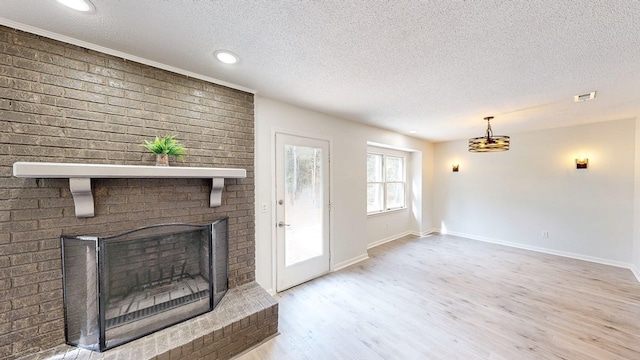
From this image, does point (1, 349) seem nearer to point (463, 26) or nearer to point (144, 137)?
point (144, 137)

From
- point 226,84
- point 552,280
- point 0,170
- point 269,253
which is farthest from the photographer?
point 552,280

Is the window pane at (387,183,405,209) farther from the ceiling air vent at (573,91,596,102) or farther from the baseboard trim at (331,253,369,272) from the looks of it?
the ceiling air vent at (573,91,596,102)

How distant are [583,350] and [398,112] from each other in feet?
10.1

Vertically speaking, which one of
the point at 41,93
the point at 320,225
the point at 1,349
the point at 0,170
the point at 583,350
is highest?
the point at 41,93

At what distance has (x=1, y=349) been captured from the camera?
144 cm

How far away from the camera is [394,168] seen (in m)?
5.69

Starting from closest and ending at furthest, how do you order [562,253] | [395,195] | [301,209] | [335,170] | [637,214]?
[301,209]
[637,214]
[335,170]
[562,253]
[395,195]

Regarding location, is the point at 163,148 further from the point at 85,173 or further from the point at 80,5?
the point at 80,5

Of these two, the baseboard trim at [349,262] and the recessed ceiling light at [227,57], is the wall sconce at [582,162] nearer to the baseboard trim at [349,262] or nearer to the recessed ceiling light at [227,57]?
the baseboard trim at [349,262]

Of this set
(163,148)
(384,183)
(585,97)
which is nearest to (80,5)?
(163,148)

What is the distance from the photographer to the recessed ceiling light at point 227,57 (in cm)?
180

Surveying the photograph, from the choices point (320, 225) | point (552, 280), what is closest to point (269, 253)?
point (320, 225)

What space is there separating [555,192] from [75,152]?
22.8 feet

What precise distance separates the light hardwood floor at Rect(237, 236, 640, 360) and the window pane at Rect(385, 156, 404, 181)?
88.0 inches
